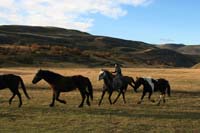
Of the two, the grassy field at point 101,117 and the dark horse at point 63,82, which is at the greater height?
the dark horse at point 63,82

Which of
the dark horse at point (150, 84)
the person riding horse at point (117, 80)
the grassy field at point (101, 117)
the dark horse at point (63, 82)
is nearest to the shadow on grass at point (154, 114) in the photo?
the grassy field at point (101, 117)

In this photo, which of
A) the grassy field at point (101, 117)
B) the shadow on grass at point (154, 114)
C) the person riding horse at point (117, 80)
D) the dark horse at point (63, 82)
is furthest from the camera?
the person riding horse at point (117, 80)

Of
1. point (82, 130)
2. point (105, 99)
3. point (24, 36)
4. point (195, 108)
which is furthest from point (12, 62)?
point (24, 36)

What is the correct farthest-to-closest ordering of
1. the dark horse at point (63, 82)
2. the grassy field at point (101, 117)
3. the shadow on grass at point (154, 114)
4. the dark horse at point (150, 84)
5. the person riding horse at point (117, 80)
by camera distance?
the dark horse at point (150, 84) < the person riding horse at point (117, 80) < the dark horse at point (63, 82) < the shadow on grass at point (154, 114) < the grassy field at point (101, 117)

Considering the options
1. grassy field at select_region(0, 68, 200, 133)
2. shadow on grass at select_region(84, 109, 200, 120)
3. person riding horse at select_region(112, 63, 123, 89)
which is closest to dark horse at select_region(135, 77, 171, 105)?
grassy field at select_region(0, 68, 200, 133)

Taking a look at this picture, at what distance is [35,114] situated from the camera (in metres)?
20.6

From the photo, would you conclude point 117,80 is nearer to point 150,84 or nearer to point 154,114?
point 150,84

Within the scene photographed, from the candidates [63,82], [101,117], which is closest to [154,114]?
[101,117]

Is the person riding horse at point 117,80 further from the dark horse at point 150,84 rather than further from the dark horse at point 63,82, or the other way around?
the dark horse at point 63,82

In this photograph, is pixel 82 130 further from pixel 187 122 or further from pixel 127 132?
pixel 187 122

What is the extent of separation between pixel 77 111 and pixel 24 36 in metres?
167

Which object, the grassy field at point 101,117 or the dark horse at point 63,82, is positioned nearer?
the grassy field at point 101,117

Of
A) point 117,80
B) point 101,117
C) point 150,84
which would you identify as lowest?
point 101,117

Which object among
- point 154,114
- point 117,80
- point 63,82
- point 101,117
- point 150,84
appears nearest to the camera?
point 101,117
